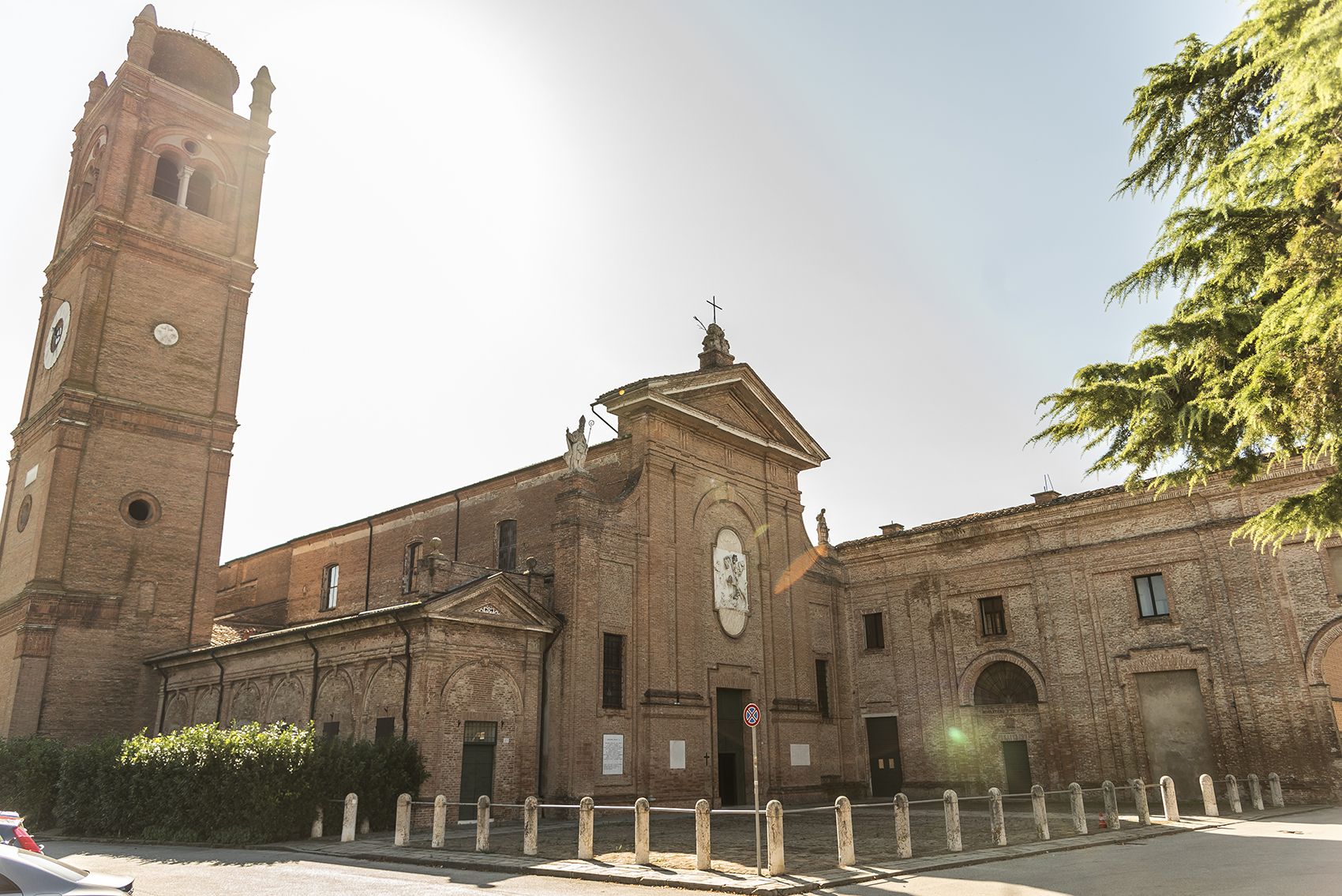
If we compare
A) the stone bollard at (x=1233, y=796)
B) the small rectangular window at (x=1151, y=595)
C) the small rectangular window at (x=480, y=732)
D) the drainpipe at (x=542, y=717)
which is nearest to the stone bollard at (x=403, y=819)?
the small rectangular window at (x=480, y=732)

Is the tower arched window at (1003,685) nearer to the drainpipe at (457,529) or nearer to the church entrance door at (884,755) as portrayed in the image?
the church entrance door at (884,755)

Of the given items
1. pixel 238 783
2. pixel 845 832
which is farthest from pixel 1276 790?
pixel 238 783

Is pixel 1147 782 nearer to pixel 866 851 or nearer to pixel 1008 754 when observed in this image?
pixel 1008 754

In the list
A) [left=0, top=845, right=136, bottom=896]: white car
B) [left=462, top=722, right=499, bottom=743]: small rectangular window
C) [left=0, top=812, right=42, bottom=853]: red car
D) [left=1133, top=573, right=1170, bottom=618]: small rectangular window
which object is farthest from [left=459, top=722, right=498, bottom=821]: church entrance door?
[left=1133, top=573, right=1170, bottom=618]: small rectangular window

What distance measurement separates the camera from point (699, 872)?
1249cm

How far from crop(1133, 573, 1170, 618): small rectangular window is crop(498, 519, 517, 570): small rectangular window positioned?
1800 centimetres

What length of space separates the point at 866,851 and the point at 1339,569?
621 inches

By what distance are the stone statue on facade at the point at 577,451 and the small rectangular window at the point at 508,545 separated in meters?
5.26

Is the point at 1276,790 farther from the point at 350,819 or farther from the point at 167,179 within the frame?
the point at 167,179

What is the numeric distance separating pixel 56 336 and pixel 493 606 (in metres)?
21.6

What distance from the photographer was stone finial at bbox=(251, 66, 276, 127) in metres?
35.9

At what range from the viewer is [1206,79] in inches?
352

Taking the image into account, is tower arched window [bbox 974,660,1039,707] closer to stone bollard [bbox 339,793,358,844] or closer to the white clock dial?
stone bollard [bbox 339,793,358,844]

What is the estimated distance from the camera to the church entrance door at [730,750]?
24.2m
